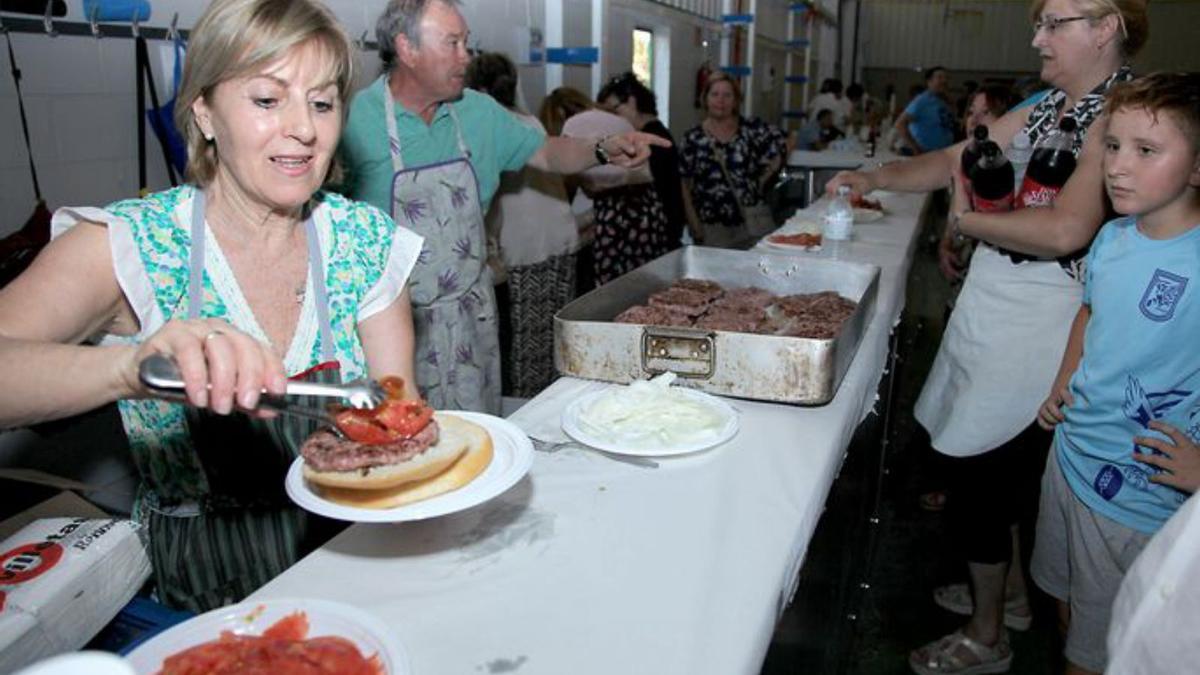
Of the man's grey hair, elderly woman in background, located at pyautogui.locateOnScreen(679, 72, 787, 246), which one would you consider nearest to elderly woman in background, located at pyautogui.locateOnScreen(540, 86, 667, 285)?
elderly woman in background, located at pyautogui.locateOnScreen(679, 72, 787, 246)

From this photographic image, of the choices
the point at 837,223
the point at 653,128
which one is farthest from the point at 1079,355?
the point at 653,128

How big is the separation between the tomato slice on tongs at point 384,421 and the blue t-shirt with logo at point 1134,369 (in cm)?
133

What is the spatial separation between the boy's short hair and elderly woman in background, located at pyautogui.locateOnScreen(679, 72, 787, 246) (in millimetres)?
3204

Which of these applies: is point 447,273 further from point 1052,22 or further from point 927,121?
point 927,121

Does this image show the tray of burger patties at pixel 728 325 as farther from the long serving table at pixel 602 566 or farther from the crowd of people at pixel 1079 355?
the crowd of people at pixel 1079 355

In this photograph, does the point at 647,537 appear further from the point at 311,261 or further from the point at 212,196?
the point at 212,196

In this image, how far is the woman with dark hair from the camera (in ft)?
14.4

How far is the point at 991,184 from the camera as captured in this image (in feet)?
7.22

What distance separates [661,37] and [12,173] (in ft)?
20.4

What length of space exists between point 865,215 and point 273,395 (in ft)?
10.4

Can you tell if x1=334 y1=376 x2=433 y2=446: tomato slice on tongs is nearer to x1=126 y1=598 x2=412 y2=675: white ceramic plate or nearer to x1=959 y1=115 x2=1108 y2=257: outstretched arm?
x1=126 y1=598 x2=412 y2=675: white ceramic plate

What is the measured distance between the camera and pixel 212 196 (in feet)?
4.48

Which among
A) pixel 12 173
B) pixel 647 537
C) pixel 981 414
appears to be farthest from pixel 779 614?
pixel 12 173

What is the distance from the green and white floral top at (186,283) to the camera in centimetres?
125
